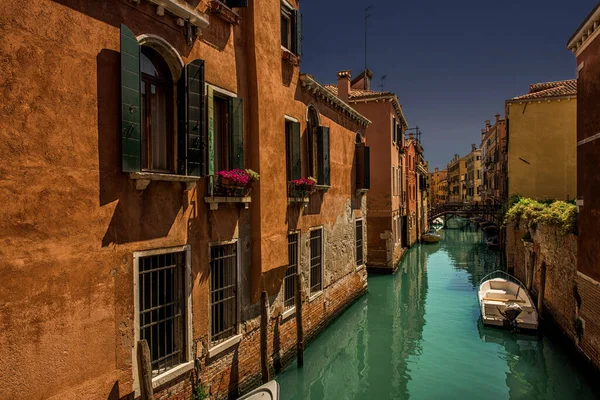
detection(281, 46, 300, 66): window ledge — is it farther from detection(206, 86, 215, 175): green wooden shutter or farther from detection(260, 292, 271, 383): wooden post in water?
detection(260, 292, 271, 383): wooden post in water

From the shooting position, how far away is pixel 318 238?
11.0 metres

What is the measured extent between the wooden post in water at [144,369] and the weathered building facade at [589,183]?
27.2 feet

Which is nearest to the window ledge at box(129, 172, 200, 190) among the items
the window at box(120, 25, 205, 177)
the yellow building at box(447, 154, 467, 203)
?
the window at box(120, 25, 205, 177)

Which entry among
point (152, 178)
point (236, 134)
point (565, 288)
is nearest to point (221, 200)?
point (236, 134)

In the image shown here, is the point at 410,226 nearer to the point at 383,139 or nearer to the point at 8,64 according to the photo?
the point at 383,139

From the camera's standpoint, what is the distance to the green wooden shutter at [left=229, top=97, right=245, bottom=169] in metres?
6.83

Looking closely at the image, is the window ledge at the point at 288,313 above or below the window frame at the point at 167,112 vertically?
below

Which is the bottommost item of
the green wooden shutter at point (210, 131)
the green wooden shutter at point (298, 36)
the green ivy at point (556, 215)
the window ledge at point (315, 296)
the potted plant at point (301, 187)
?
the window ledge at point (315, 296)

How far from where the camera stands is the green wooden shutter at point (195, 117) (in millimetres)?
5793

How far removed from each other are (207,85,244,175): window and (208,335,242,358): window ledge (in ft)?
9.22

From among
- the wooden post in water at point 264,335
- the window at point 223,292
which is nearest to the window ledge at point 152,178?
the window at point 223,292

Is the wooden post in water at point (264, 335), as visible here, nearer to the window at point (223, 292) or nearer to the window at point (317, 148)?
the window at point (223, 292)

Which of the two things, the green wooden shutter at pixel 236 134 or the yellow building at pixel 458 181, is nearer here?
the green wooden shutter at pixel 236 134

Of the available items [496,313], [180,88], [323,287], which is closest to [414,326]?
[496,313]
